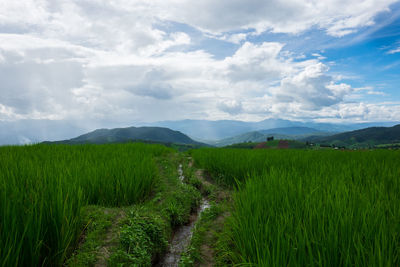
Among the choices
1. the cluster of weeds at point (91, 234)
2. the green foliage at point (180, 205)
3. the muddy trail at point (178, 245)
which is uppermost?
the cluster of weeds at point (91, 234)

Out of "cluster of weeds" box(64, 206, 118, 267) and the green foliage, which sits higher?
"cluster of weeds" box(64, 206, 118, 267)

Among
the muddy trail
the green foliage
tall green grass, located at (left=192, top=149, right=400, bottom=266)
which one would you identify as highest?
tall green grass, located at (left=192, top=149, right=400, bottom=266)

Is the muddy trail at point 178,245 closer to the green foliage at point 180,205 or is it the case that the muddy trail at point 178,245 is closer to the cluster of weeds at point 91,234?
the green foliage at point 180,205

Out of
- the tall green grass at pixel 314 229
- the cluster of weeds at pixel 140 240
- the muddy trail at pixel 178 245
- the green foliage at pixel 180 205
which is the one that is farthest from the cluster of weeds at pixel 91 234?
the tall green grass at pixel 314 229

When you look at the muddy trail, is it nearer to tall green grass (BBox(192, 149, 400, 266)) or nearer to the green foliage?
the green foliage

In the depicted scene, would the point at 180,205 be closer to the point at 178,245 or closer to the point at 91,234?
the point at 178,245

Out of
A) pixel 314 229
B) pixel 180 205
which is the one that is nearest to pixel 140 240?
pixel 180 205

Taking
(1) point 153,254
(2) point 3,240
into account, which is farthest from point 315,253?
(2) point 3,240

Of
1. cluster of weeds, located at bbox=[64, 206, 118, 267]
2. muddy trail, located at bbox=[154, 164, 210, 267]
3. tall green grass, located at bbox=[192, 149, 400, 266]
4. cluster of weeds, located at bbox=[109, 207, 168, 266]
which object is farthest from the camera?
muddy trail, located at bbox=[154, 164, 210, 267]

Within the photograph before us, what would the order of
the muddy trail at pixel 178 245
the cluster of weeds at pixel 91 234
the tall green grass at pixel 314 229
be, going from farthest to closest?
1. the muddy trail at pixel 178 245
2. the cluster of weeds at pixel 91 234
3. the tall green grass at pixel 314 229

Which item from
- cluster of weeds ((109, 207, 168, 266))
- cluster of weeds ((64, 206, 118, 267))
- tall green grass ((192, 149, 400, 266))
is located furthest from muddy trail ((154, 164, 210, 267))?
cluster of weeds ((64, 206, 118, 267))

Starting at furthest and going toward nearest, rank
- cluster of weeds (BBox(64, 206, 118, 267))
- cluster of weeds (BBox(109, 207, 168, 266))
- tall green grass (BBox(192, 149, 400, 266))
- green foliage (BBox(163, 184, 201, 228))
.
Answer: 1. green foliage (BBox(163, 184, 201, 228))
2. cluster of weeds (BBox(109, 207, 168, 266))
3. cluster of weeds (BBox(64, 206, 118, 267))
4. tall green grass (BBox(192, 149, 400, 266))

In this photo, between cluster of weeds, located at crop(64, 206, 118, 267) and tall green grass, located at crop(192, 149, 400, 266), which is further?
cluster of weeds, located at crop(64, 206, 118, 267)

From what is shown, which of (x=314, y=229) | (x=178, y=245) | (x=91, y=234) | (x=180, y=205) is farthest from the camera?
(x=180, y=205)
